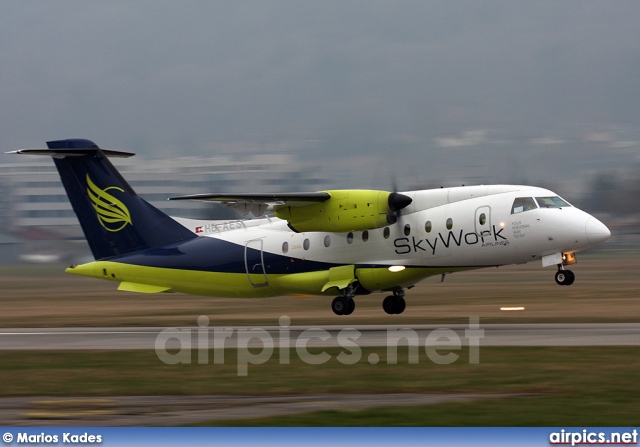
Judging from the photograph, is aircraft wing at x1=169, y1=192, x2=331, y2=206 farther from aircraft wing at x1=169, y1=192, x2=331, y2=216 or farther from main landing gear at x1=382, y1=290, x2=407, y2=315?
main landing gear at x1=382, y1=290, x2=407, y2=315

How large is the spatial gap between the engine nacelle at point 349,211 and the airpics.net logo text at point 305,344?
2808 mm

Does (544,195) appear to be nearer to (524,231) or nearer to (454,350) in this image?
(524,231)

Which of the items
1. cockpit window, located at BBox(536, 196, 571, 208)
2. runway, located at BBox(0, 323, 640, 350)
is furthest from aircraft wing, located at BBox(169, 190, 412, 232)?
cockpit window, located at BBox(536, 196, 571, 208)

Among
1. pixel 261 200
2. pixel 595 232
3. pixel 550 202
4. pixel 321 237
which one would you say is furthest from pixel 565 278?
pixel 261 200

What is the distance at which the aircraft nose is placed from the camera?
21.7 metres

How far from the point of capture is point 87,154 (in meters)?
26.4

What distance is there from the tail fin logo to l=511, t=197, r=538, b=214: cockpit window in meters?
11.3

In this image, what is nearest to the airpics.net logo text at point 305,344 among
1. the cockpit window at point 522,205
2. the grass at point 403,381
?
the grass at point 403,381

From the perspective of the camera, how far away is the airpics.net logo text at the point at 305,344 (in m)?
17.2

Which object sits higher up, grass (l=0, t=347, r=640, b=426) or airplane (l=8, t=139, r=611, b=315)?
airplane (l=8, t=139, r=611, b=315)

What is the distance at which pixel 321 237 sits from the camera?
24.9 meters

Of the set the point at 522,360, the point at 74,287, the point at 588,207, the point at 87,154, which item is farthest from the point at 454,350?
the point at 588,207

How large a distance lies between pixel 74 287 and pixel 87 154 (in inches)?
870

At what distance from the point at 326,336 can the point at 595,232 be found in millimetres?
7043
